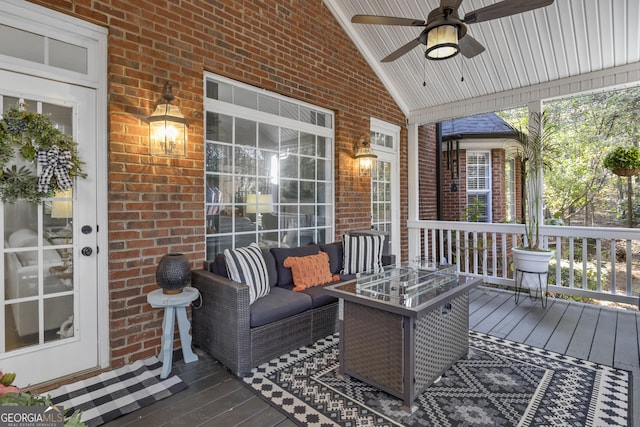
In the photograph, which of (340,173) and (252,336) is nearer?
(252,336)

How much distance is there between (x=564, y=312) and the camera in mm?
3834

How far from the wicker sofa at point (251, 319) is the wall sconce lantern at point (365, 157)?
221 cm

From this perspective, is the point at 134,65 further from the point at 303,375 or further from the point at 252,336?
the point at 303,375

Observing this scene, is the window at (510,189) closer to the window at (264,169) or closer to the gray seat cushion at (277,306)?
the window at (264,169)

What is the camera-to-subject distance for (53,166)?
2273 mm

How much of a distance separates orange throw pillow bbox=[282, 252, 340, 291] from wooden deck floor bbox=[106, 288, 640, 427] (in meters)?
1.07

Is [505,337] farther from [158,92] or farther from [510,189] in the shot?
[510,189]

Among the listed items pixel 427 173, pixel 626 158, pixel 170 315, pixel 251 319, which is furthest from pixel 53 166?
pixel 427 173

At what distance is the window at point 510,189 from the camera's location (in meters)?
7.51

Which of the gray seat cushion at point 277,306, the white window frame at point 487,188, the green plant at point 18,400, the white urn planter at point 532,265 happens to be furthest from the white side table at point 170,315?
the white window frame at point 487,188

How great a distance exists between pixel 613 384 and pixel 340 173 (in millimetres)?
3415

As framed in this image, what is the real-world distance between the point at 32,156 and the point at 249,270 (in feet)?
5.71

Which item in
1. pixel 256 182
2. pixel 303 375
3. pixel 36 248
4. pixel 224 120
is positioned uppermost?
pixel 224 120

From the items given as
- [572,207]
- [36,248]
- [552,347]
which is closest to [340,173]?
[552,347]
